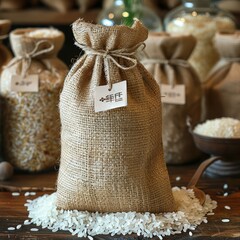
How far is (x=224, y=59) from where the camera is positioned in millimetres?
1266

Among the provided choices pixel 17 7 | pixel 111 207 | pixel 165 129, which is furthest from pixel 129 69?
pixel 17 7

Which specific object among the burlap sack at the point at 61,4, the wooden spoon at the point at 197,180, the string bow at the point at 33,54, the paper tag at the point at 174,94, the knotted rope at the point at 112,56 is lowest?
the wooden spoon at the point at 197,180

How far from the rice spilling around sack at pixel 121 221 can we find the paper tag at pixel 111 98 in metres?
0.18

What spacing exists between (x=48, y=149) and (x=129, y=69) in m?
0.34

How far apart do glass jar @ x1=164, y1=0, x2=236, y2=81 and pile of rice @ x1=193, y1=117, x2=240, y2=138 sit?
11.8 inches

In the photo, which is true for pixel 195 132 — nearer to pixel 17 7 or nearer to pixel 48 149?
pixel 48 149

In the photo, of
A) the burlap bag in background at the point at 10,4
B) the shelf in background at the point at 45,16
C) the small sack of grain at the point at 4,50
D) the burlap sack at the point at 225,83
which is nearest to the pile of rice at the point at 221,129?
the burlap sack at the point at 225,83

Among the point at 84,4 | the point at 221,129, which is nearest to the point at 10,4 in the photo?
the point at 84,4

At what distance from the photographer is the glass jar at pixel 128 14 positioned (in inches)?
54.9

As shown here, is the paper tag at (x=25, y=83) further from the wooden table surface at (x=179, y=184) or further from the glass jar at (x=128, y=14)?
the glass jar at (x=128, y=14)

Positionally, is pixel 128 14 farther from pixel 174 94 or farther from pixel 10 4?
pixel 10 4

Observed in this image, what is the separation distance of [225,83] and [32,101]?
0.43m

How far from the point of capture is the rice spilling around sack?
888mm

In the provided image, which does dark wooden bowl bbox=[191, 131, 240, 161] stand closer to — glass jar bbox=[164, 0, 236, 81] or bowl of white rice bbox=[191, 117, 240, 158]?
bowl of white rice bbox=[191, 117, 240, 158]
